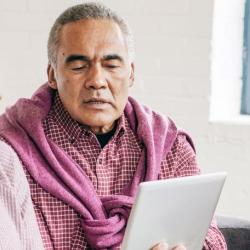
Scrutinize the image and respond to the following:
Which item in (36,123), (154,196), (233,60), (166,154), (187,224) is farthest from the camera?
(233,60)

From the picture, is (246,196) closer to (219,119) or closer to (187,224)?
(219,119)

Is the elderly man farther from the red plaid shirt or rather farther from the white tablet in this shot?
the white tablet

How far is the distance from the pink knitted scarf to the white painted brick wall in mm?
592

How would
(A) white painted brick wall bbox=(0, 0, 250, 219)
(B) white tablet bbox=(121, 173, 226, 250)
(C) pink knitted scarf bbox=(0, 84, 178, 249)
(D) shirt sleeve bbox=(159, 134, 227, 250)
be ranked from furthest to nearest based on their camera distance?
(A) white painted brick wall bbox=(0, 0, 250, 219), (D) shirt sleeve bbox=(159, 134, 227, 250), (C) pink knitted scarf bbox=(0, 84, 178, 249), (B) white tablet bbox=(121, 173, 226, 250)

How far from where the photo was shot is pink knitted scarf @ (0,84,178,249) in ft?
4.18

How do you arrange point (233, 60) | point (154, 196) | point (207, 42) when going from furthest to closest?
1. point (233, 60)
2. point (207, 42)
3. point (154, 196)

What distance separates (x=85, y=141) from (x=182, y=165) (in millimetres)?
258

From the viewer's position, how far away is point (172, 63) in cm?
194

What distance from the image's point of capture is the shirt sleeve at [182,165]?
138 cm

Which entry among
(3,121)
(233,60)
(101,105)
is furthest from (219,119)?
(3,121)

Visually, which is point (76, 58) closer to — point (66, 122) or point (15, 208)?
point (66, 122)

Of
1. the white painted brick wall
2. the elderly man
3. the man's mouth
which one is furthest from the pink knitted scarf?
the white painted brick wall

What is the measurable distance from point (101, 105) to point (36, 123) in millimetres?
158

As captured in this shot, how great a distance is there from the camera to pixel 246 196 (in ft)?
6.53
